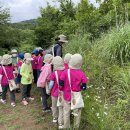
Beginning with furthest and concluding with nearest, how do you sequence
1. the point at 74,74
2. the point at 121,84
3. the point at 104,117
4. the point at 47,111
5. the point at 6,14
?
1. the point at 6,14
2. the point at 47,111
3. the point at 121,84
4. the point at 74,74
5. the point at 104,117

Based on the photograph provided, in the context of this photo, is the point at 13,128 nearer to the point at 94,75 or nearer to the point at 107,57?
the point at 94,75

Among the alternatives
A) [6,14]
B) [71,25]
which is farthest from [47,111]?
[6,14]

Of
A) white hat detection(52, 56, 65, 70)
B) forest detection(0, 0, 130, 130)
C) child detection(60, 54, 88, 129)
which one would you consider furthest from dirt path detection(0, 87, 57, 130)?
white hat detection(52, 56, 65, 70)

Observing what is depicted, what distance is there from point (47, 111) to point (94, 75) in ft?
4.52

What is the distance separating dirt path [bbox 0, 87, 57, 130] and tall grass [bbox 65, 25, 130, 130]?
101 cm

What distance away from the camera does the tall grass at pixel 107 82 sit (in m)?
4.98

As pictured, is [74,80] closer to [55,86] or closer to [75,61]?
[75,61]

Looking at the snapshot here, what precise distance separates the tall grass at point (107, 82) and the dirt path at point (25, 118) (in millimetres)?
1006

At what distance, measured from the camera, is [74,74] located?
17.4 ft

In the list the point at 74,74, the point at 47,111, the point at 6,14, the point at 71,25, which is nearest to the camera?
the point at 74,74

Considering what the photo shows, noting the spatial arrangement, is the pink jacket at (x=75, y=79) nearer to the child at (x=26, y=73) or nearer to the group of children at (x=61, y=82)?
the group of children at (x=61, y=82)

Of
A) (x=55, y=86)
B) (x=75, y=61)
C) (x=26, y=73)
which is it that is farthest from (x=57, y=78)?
(x=26, y=73)

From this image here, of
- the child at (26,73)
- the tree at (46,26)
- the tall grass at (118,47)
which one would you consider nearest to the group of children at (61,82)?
the child at (26,73)

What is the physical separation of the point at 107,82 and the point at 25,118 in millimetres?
2015
